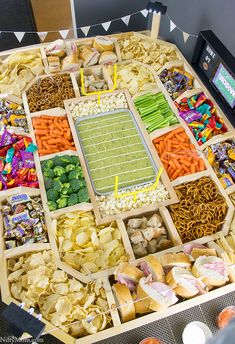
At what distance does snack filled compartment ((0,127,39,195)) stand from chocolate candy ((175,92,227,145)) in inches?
55.7

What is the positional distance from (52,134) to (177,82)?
135 centimetres

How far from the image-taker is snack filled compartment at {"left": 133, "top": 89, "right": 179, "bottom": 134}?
2.83m

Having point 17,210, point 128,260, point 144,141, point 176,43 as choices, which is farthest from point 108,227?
point 176,43

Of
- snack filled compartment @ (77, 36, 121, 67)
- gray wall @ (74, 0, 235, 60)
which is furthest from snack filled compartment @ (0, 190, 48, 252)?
gray wall @ (74, 0, 235, 60)

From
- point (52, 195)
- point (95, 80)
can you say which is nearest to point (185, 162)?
point (52, 195)

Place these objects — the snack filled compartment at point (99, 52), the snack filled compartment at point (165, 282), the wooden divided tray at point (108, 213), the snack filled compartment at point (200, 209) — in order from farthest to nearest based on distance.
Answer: the snack filled compartment at point (99, 52), the snack filled compartment at point (200, 209), the wooden divided tray at point (108, 213), the snack filled compartment at point (165, 282)

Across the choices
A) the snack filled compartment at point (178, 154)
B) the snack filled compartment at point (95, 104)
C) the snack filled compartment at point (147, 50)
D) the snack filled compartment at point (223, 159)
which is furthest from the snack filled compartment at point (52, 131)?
the snack filled compartment at point (223, 159)

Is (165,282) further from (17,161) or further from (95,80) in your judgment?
(95,80)

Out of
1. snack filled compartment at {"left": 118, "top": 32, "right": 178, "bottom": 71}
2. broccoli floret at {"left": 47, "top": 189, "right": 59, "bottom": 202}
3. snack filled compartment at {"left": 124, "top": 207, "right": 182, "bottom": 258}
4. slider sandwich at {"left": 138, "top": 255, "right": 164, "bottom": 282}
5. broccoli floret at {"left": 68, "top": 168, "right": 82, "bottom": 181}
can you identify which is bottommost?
slider sandwich at {"left": 138, "top": 255, "right": 164, "bottom": 282}

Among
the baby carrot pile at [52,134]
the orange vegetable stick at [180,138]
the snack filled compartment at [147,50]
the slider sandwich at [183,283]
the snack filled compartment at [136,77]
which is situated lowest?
the slider sandwich at [183,283]

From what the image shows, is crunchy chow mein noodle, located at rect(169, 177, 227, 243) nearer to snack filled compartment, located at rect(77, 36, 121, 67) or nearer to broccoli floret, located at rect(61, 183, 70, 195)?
broccoli floret, located at rect(61, 183, 70, 195)

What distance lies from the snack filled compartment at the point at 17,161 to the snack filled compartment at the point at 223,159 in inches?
58.1

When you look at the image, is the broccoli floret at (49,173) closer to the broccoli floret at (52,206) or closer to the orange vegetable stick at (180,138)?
the broccoli floret at (52,206)

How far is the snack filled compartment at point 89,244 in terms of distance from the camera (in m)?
2.12
